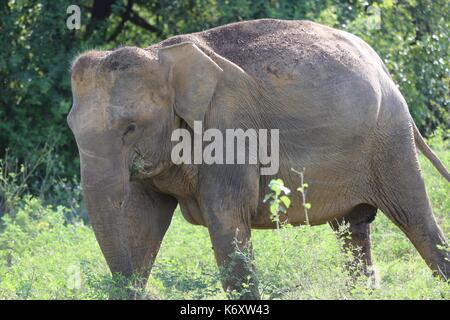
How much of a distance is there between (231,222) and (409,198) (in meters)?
1.38

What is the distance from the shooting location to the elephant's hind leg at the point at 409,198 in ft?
24.7

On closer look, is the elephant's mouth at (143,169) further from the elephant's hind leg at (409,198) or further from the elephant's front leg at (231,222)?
the elephant's hind leg at (409,198)

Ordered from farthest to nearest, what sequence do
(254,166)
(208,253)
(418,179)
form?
1. (208,253)
2. (418,179)
3. (254,166)

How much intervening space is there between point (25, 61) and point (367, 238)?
565cm

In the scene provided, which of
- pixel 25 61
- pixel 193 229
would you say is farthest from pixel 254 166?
pixel 25 61

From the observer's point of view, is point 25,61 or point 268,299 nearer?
point 268,299

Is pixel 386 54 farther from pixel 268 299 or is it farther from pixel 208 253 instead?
pixel 268 299

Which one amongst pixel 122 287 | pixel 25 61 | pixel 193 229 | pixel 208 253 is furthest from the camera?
pixel 25 61

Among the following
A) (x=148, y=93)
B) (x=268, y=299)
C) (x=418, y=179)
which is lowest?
(x=268, y=299)

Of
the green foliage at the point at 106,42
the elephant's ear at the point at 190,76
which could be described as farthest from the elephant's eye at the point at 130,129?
the green foliage at the point at 106,42

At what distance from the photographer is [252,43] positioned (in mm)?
7285

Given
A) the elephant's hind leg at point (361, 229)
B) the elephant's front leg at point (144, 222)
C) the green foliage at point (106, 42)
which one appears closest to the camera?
the elephant's front leg at point (144, 222)

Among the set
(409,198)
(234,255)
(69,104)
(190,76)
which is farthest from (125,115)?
(69,104)

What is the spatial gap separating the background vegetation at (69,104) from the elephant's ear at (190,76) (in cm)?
109
